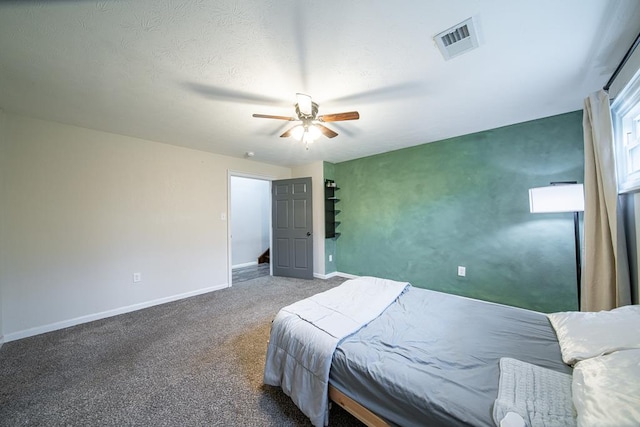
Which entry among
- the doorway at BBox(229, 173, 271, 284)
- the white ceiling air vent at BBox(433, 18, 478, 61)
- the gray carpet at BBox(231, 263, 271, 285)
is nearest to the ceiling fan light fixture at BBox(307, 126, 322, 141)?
the white ceiling air vent at BBox(433, 18, 478, 61)

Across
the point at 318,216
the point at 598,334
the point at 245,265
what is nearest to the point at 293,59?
the point at 598,334

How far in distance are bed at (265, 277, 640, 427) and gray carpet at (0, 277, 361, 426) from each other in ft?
0.90

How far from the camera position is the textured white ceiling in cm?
123

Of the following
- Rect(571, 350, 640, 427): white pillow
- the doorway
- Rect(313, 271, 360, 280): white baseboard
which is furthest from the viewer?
the doorway

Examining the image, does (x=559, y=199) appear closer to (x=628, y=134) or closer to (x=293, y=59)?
(x=628, y=134)

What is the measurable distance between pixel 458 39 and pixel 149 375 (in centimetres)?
333

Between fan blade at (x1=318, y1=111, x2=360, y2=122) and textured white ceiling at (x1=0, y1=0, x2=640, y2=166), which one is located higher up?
textured white ceiling at (x1=0, y1=0, x2=640, y2=166)

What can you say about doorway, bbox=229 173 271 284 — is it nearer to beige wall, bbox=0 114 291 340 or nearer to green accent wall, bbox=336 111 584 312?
beige wall, bbox=0 114 291 340

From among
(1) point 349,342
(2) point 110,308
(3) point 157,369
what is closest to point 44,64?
(3) point 157,369

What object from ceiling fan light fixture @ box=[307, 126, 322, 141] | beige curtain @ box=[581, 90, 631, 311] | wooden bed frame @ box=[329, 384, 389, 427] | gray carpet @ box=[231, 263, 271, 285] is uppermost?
ceiling fan light fixture @ box=[307, 126, 322, 141]

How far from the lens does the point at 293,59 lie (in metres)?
1.57

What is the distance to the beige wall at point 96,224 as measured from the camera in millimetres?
2285

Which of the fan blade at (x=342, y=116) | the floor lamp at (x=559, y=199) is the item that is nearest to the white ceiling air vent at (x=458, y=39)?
the fan blade at (x=342, y=116)

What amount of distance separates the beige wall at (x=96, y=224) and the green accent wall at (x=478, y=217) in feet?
9.49
